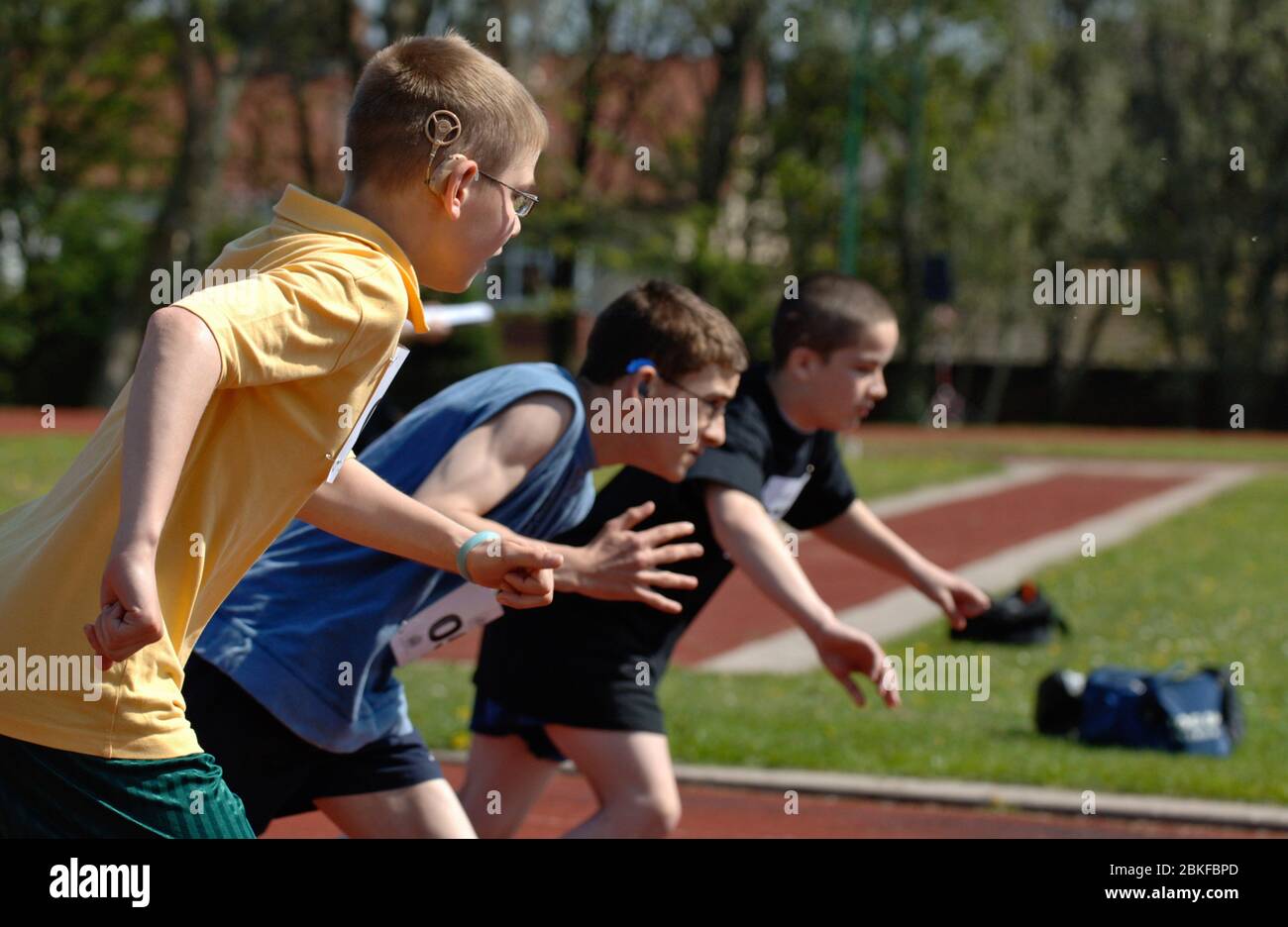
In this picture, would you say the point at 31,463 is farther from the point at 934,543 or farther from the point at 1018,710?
the point at 1018,710

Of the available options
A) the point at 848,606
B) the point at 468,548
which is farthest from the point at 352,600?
the point at 848,606

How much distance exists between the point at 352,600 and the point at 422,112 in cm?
124

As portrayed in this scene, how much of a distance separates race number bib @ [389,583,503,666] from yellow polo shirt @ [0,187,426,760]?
1146 mm

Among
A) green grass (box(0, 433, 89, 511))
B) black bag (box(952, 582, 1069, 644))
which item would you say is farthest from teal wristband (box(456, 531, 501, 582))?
green grass (box(0, 433, 89, 511))

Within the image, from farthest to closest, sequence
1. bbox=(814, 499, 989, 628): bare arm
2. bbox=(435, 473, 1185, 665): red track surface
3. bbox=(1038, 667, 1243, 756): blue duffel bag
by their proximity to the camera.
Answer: bbox=(435, 473, 1185, 665): red track surface
bbox=(1038, 667, 1243, 756): blue duffel bag
bbox=(814, 499, 989, 628): bare arm

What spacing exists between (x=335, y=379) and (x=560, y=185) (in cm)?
3371

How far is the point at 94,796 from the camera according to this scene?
95.6 inches

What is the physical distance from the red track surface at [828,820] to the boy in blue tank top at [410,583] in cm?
213

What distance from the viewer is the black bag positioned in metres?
10.2

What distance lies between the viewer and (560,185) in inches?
1407

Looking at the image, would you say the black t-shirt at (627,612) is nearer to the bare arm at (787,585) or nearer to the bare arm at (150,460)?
the bare arm at (787,585)

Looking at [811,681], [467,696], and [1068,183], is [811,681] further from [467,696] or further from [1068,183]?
[1068,183]

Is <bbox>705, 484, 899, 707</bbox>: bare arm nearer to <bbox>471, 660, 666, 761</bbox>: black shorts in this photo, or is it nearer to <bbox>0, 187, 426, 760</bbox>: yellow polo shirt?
<bbox>471, 660, 666, 761</bbox>: black shorts

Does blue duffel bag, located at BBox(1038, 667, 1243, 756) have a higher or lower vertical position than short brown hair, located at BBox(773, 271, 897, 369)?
lower
